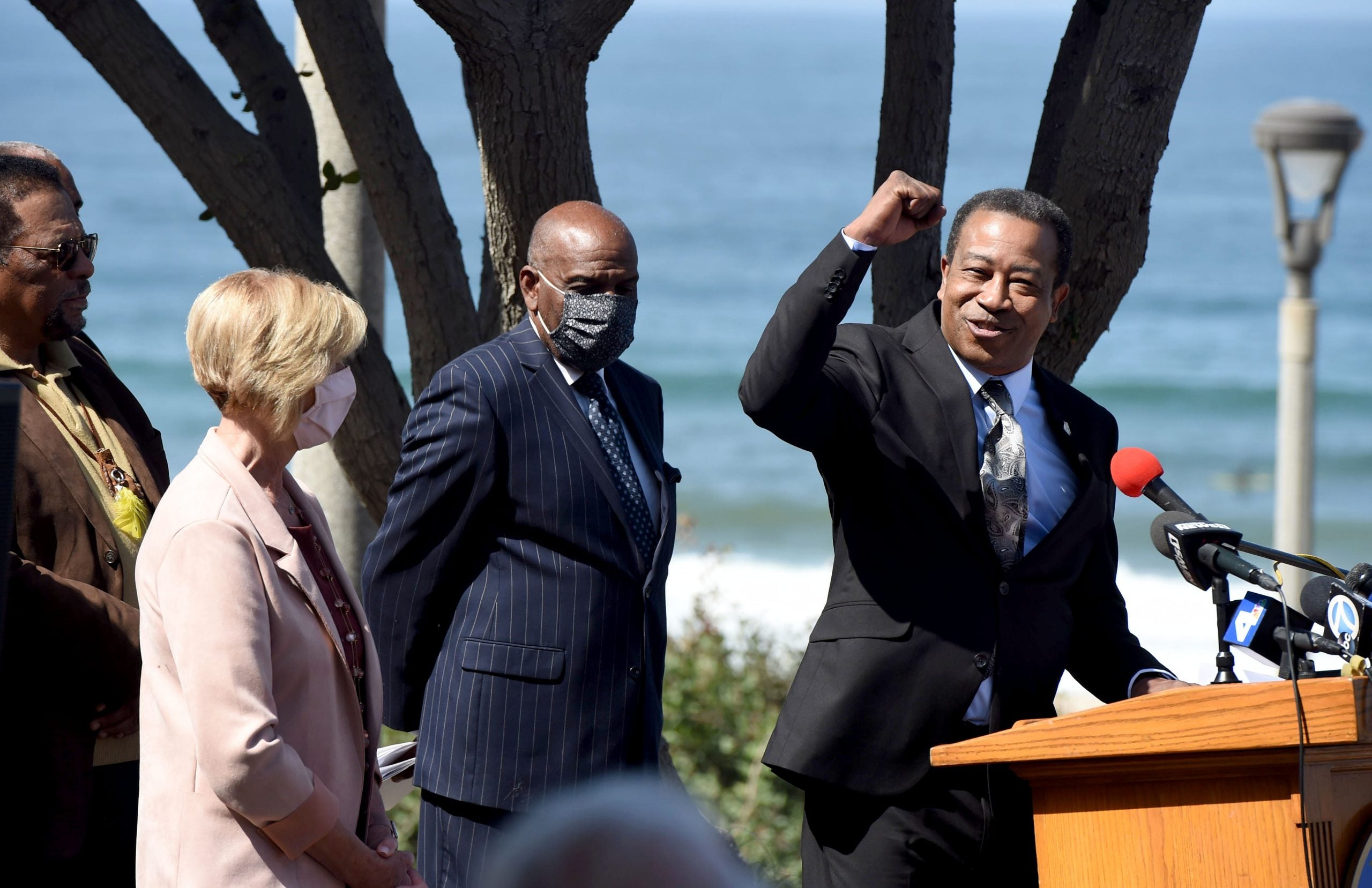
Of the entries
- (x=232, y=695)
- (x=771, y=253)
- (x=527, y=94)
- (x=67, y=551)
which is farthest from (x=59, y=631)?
(x=771, y=253)

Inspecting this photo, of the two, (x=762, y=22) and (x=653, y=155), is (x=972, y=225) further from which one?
(x=762, y=22)

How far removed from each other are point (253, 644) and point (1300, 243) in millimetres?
7009

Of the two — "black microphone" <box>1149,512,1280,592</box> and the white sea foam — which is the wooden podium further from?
the white sea foam

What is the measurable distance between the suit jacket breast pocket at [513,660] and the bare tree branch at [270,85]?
2097 mm

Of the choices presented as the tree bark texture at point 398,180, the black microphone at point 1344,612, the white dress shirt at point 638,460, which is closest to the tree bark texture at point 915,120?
the white dress shirt at point 638,460

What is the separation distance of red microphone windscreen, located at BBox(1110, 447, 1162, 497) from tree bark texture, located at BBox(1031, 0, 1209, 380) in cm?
161

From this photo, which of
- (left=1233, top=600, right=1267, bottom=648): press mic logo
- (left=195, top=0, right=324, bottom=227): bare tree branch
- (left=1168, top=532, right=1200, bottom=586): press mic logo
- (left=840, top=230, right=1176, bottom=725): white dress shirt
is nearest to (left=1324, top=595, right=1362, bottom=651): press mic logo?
(left=1233, top=600, right=1267, bottom=648): press mic logo

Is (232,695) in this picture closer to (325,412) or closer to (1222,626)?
(325,412)

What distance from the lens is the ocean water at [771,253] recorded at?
24.9 meters

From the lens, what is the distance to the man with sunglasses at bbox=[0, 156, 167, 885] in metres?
3.01

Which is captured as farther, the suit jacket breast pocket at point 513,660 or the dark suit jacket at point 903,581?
the suit jacket breast pocket at point 513,660

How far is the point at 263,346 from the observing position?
2.66 meters

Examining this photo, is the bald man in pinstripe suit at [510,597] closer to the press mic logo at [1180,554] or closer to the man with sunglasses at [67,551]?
the man with sunglasses at [67,551]

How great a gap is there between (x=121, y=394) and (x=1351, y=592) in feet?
8.66
